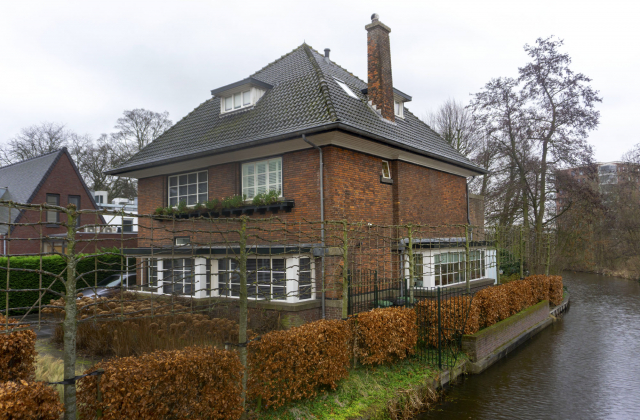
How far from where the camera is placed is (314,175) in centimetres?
1237

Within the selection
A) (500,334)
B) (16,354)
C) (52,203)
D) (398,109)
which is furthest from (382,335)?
(52,203)

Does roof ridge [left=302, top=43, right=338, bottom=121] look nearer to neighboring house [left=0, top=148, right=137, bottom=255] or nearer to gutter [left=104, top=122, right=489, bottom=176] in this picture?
gutter [left=104, top=122, right=489, bottom=176]

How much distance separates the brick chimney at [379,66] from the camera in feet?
49.9

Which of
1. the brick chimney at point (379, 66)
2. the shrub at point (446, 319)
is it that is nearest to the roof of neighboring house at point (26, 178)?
the brick chimney at point (379, 66)

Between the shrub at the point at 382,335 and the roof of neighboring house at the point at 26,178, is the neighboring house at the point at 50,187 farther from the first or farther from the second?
the shrub at the point at 382,335

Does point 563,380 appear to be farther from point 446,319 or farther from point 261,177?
point 261,177

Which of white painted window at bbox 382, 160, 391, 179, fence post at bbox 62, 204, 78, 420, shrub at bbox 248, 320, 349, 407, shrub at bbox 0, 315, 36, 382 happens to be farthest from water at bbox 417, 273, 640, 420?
white painted window at bbox 382, 160, 391, 179

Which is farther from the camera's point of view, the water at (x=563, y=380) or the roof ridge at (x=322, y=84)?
the roof ridge at (x=322, y=84)

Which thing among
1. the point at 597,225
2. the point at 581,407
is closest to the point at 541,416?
the point at 581,407

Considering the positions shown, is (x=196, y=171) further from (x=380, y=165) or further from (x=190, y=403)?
(x=190, y=403)

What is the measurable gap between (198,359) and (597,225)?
34320mm

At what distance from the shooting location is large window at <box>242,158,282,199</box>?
13.2 meters

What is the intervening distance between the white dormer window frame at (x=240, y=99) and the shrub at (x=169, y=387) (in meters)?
11.5

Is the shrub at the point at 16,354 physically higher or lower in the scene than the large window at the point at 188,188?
lower
